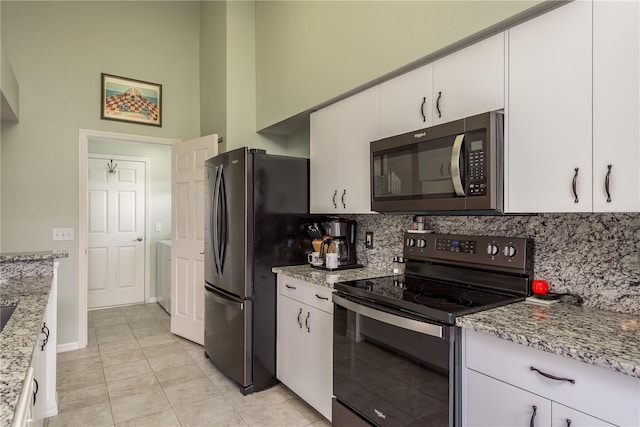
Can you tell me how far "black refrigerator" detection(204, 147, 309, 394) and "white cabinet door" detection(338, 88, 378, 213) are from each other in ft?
1.56

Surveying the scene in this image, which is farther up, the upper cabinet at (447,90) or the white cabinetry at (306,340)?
the upper cabinet at (447,90)

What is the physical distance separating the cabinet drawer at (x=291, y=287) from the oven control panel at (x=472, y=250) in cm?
71

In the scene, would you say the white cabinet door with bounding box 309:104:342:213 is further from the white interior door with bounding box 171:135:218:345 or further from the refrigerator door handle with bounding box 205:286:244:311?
the white interior door with bounding box 171:135:218:345

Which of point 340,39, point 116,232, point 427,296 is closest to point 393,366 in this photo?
point 427,296

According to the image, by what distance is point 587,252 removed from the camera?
1563mm

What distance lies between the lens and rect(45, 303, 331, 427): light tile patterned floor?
2.30 m

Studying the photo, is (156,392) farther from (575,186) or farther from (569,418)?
(575,186)

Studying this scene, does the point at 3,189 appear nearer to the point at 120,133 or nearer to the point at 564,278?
the point at 120,133

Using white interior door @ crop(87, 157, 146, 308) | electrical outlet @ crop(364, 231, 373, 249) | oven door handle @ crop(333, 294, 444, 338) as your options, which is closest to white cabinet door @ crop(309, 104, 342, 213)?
electrical outlet @ crop(364, 231, 373, 249)

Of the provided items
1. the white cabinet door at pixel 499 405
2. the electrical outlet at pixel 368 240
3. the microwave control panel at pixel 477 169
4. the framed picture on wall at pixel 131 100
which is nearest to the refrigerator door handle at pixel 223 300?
the electrical outlet at pixel 368 240

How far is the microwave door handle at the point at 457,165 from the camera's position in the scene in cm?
160

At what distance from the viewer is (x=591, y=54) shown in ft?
4.26

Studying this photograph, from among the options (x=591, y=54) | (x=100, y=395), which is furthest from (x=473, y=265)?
(x=100, y=395)

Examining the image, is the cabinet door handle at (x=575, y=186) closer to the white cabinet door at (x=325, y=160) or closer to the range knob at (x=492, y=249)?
the range knob at (x=492, y=249)
